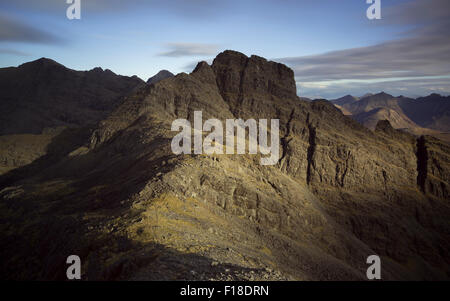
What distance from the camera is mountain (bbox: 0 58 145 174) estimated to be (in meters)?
91.0

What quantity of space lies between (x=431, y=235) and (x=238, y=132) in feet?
118

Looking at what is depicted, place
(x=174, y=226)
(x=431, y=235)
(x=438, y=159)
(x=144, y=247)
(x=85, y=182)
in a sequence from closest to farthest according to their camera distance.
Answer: (x=144, y=247), (x=174, y=226), (x=85, y=182), (x=431, y=235), (x=438, y=159)

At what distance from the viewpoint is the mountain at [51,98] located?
299 feet

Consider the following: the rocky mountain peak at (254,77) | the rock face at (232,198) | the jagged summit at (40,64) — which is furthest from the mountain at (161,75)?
the rocky mountain peak at (254,77)

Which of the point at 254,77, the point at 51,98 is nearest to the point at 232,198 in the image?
the point at 254,77

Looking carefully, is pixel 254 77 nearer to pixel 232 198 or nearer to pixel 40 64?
pixel 232 198

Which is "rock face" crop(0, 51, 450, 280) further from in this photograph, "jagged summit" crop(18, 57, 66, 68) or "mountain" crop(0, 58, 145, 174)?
"jagged summit" crop(18, 57, 66, 68)

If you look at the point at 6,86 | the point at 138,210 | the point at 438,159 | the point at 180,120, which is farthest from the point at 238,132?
the point at 6,86

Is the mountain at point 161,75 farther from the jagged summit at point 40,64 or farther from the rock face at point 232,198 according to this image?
the rock face at point 232,198

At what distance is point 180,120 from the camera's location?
5297cm

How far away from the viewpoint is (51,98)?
104875 millimetres

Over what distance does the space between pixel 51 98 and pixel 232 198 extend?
9945 centimetres

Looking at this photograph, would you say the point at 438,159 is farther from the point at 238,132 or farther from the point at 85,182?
the point at 85,182

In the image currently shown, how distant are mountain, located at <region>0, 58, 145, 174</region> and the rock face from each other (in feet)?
127
